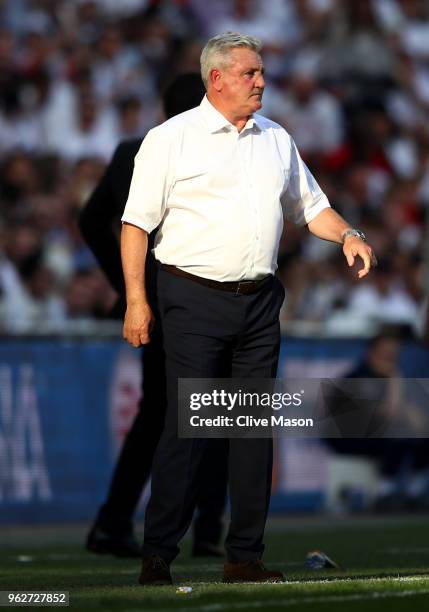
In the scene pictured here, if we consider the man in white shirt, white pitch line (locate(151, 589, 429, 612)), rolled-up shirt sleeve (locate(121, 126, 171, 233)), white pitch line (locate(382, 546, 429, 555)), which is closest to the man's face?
the man in white shirt

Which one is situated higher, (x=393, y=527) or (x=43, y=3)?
(x=43, y=3)

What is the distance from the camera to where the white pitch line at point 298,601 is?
479 centimetres

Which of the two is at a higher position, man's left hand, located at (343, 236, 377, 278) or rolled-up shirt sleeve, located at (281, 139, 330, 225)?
rolled-up shirt sleeve, located at (281, 139, 330, 225)

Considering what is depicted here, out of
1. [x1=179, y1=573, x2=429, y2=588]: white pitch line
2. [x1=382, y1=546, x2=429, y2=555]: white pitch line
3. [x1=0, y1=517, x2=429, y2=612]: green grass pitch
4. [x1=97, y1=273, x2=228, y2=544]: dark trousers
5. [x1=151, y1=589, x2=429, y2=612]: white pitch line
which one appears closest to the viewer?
[x1=151, y1=589, x2=429, y2=612]: white pitch line

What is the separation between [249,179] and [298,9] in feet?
39.0

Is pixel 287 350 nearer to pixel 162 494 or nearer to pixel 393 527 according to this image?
pixel 393 527

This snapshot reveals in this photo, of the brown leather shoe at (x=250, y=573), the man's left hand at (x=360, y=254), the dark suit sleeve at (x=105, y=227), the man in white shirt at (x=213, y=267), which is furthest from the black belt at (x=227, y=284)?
the dark suit sleeve at (x=105, y=227)

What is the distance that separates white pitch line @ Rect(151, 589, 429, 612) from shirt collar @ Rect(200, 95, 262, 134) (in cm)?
189

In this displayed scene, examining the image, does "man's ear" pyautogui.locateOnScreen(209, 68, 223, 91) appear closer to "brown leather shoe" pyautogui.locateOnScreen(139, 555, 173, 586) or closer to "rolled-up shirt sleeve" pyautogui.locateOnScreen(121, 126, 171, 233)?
"rolled-up shirt sleeve" pyautogui.locateOnScreen(121, 126, 171, 233)

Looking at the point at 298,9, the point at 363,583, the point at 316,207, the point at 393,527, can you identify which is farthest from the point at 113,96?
the point at 363,583

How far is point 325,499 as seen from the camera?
40.1 feet

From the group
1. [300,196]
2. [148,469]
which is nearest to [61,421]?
[148,469]

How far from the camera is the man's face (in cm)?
584

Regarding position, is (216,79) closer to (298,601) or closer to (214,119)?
(214,119)
